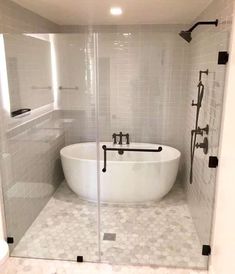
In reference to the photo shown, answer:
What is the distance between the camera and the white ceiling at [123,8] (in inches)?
97.8

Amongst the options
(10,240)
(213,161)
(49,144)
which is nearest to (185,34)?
(213,161)

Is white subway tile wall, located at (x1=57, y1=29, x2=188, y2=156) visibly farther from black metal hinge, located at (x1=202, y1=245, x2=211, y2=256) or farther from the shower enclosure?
black metal hinge, located at (x1=202, y1=245, x2=211, y2=256)

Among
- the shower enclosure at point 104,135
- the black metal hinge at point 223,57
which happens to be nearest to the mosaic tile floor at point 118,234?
the shower enclosure at point 104,135

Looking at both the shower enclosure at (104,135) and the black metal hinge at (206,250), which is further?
the shower enclosure at (104,135)

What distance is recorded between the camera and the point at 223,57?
→ 6.42 ft

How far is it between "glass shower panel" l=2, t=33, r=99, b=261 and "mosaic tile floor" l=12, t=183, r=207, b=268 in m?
0.01

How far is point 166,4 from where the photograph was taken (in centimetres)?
254

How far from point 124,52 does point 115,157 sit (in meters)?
1.47

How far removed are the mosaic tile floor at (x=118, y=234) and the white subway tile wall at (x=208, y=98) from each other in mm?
213

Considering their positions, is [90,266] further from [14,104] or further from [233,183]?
[14,104]

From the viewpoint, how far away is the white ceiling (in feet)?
8.15

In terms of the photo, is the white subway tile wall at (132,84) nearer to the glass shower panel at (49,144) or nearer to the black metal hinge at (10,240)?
the glass shower panel at (49,144)

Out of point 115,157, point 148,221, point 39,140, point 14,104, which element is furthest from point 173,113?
point 14,104

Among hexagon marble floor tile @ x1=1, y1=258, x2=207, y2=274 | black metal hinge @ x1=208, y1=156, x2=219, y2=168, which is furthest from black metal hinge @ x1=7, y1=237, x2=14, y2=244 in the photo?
black metal hinge @ x1=208, y1=156, x2=219, y2=168
